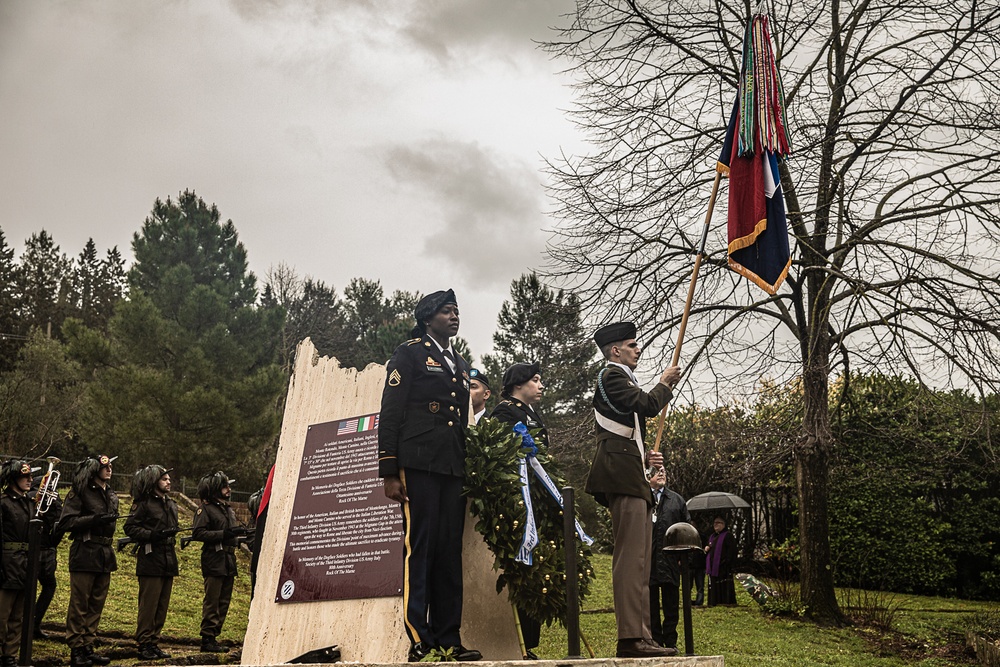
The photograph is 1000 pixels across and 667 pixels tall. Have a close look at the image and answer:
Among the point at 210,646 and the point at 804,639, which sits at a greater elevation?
the point at 804,639

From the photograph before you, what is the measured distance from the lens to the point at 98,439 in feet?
79.7

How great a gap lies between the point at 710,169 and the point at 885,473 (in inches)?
247

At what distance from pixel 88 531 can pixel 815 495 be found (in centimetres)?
924

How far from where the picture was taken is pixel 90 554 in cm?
795

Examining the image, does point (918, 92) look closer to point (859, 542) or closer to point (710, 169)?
point (710, 169)

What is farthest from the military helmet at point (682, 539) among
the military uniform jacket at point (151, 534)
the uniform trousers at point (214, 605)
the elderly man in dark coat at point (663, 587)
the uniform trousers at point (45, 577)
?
the uniform trousers at point (45, 577)

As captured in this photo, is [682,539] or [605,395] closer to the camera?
[605,395]

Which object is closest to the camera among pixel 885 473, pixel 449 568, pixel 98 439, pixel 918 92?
pixel 449 568

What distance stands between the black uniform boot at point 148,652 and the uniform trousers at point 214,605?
0.90 metres

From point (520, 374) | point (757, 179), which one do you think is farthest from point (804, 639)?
point (757, 179)

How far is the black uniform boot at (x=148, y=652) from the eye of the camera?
8.06m

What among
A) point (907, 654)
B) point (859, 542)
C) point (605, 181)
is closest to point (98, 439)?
point (605, 181)

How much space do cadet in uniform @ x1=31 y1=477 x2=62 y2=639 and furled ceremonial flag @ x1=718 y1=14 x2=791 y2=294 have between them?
6483mm

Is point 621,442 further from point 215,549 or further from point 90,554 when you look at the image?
point 215,549
